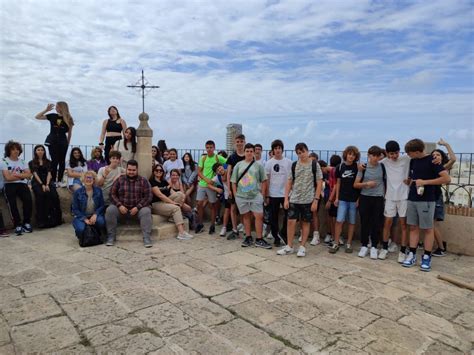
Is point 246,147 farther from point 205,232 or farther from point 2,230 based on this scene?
point 2,230

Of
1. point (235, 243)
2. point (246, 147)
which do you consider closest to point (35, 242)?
point (235, 243)

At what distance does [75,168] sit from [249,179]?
3.91m

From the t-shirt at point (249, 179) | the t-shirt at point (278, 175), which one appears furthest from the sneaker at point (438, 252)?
the t-shirt at point (249, 179)

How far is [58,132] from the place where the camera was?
7664 millimetres

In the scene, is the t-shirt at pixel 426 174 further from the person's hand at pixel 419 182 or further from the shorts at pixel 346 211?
the shorts at pixel 346 211

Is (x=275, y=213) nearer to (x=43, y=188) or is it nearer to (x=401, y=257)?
(x=401, y=257)

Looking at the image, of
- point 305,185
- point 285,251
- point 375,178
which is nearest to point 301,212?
point 305,185

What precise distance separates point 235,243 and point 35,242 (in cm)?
340

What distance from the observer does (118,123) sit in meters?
7.96

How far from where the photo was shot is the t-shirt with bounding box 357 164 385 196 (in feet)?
18.3

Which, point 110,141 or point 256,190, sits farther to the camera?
point 110,141

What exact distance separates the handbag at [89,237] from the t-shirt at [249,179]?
2.44 metres

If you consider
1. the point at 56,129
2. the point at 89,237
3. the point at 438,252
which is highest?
the point at 56,129

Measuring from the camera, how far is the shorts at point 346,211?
5738 mm
